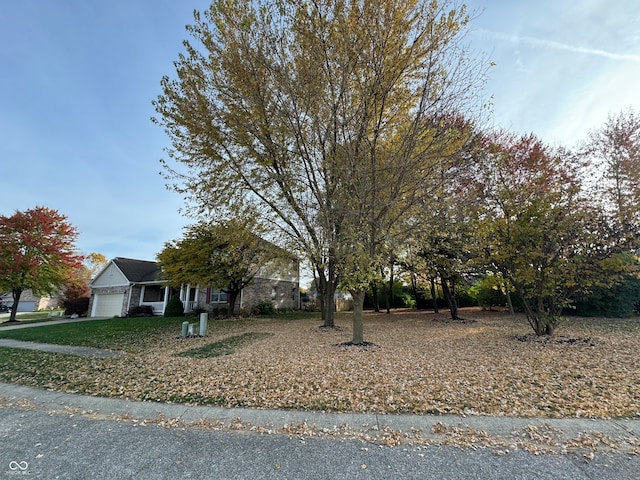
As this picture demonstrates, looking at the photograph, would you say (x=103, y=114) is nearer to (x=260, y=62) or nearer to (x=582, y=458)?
(x=260, y=62)

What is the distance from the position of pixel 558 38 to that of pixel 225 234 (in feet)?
36.2

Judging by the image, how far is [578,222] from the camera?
8133 millimetres

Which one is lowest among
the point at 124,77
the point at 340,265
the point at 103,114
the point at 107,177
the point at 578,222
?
the point at 340,265

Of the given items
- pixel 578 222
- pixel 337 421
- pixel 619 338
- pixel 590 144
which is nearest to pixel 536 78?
pixel 578 222

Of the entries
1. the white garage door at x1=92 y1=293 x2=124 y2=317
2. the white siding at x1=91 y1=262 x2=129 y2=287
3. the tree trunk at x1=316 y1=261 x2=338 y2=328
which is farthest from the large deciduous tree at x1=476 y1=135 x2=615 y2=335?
the white garage door at x1=92 y1=293 x2=124 y2=317

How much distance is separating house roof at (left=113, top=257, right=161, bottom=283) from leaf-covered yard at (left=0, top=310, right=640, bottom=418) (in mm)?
13987

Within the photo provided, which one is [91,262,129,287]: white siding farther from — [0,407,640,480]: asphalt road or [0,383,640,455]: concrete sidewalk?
[0,407,640,480]: asphalt road

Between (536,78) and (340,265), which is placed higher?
(536,78)

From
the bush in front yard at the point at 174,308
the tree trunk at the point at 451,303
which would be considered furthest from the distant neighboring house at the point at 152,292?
the tree trunk at the point at 451,303

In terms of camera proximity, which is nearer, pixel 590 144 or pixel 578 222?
pixel 578 222

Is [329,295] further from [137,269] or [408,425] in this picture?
[137,269]

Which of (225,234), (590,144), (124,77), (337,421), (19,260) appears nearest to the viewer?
(337,421)

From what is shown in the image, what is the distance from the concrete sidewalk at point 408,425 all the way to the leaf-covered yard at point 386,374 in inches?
8.8

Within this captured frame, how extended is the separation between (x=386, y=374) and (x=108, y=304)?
80.3 feet
